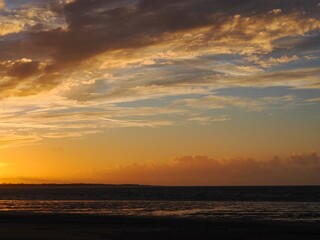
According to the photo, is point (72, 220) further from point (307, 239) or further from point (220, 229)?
point (307, 239)

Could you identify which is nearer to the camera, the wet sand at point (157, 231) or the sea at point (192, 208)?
the wet sand at point (157, 231)

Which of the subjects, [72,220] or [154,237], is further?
[72,220]

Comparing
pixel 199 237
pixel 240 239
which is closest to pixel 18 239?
pixel 199 237

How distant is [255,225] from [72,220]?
1725 cm

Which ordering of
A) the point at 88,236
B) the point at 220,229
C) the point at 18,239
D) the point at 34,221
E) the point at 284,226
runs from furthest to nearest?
the point at 34,221
the point at 284,226
the point at 220,229
the point at 88,236
the point at 18,239

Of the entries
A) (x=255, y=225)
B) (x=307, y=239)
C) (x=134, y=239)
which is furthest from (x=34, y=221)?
→ (x=307, y=239)

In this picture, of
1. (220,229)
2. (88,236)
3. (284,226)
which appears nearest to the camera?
(88,236)

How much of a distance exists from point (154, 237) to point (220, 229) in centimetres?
664

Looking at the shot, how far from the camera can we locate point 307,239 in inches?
1217

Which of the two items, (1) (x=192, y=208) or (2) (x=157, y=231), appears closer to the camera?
(2) (x=157, y=231)

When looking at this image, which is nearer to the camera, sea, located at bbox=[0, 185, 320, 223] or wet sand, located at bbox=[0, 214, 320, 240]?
wet sand, located at bbox=[0, 214, 320, 240]

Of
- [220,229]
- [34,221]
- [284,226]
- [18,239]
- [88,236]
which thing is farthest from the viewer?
[34,221]

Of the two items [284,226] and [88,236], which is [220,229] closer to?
[284,226]

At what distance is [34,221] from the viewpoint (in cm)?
4516
